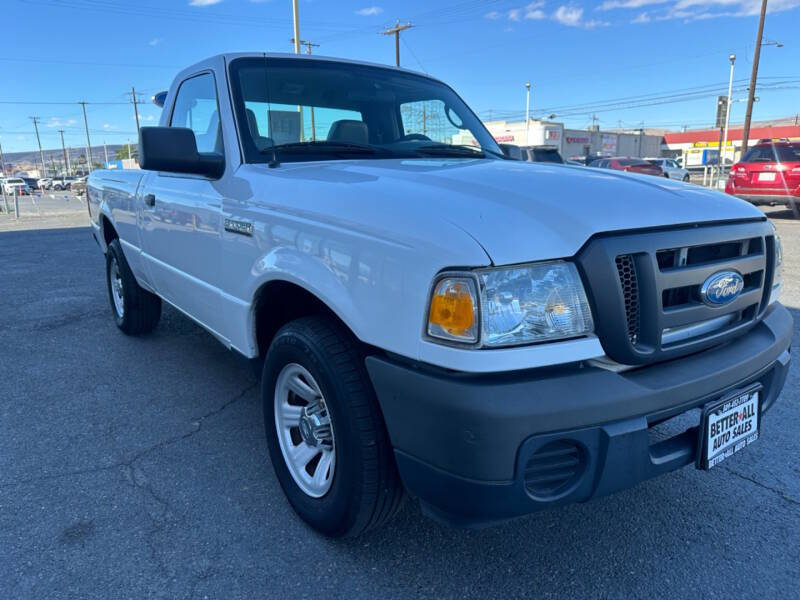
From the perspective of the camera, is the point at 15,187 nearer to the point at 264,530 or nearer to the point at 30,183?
the point at 264,530

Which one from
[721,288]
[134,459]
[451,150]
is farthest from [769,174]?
[134,459]

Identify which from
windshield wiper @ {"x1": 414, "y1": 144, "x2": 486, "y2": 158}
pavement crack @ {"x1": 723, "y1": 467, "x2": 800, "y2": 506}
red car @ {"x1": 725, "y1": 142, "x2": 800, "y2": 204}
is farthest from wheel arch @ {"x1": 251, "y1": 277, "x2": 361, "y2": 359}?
red car @ {"x1": 725, "y1": 142, "x2": 800, "y2": 204}

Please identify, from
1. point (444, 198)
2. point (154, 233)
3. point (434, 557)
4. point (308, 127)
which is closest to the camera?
point (444, 198)

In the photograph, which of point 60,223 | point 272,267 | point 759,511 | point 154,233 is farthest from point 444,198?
point 60,223

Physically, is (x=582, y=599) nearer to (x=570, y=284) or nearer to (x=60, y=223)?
(x=570, y=284)

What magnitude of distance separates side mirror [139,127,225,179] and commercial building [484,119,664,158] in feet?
145

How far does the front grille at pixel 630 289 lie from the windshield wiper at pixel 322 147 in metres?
1.54

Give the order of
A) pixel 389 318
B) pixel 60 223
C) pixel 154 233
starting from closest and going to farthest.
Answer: pixel 389 318
pixel 154 233
pixel 60 223

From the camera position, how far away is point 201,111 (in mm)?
3246

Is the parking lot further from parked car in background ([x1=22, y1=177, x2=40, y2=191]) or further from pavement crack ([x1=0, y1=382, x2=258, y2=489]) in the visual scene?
parked car in background ([x1=22, y1=177, x2=40, y2=191])

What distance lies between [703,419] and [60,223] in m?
18.6

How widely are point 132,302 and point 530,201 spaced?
3.83m

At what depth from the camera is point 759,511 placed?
8.00 feet

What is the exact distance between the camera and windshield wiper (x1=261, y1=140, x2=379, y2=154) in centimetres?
275
